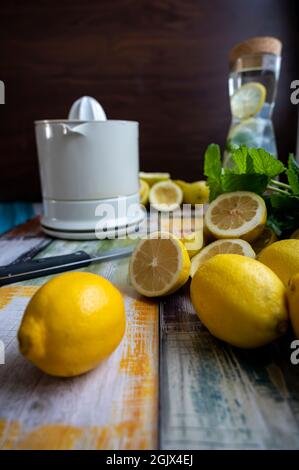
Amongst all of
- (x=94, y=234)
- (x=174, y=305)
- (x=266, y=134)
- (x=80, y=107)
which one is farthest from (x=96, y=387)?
(x=266, y=134)

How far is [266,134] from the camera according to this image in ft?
3.03

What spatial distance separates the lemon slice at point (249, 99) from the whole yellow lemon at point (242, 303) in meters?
0.68

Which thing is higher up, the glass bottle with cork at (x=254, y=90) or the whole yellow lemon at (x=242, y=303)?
the glass bottle with cork at (x=254, y=90)

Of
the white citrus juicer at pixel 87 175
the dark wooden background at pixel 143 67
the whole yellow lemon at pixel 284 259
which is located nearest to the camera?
the whole yellow lemon at pixel 284 259

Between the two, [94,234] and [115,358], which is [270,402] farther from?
[94,234]

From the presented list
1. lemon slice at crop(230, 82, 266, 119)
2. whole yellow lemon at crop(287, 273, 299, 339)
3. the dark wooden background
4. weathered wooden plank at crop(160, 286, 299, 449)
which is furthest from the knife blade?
the dark wooden background

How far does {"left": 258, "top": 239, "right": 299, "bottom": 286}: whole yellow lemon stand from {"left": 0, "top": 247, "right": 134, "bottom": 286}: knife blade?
0.88 ft

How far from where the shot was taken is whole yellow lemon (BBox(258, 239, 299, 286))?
355 mm

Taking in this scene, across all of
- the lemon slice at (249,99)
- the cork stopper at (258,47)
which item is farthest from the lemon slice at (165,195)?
the cork stopper at (258,47)

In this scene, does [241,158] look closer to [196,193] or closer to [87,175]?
[87,175]

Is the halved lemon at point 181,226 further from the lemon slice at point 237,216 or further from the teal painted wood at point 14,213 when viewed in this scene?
the teal painted wood at point 14,213

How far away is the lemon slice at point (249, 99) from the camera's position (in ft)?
2.88

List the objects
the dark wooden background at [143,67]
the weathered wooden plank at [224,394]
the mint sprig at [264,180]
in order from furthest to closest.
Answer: the dark wooden background at [143,67]
the mint sprig at [264,180]
the weathered wooden plank at [224,394]

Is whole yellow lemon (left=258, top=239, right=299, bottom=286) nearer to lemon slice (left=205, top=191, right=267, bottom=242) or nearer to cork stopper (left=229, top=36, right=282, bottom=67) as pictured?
lemon slice (left=205, top=191, right=267, bottom=242)
